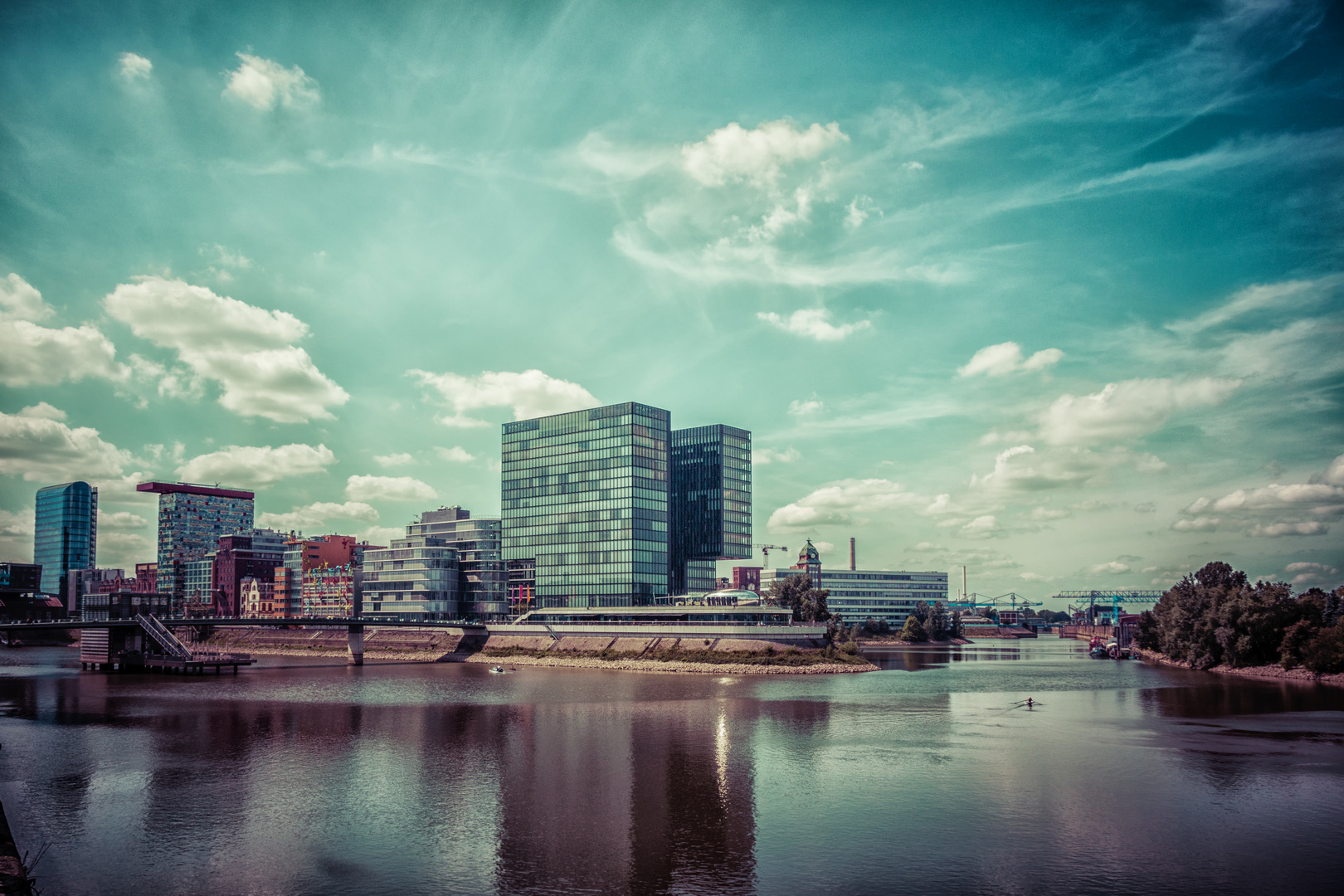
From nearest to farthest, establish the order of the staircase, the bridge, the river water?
the river water, the bridge, the staircase

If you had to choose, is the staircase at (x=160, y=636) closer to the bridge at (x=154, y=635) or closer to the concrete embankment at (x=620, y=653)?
the bridge at (x=154, y=635)

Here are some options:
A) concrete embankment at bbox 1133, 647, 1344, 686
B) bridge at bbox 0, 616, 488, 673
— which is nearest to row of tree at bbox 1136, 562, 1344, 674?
concrete embankment at bbox 1133, 647, 1344, 686

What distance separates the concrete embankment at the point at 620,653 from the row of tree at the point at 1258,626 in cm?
5435

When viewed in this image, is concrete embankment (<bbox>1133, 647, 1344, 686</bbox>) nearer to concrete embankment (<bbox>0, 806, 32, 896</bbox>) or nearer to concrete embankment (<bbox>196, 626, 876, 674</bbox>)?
concrete embankment (<bbox>196, 626, 876, 674</bbox>)

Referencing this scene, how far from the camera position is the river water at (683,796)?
1556 inches

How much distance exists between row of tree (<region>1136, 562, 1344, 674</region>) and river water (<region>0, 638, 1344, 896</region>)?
78.1ft

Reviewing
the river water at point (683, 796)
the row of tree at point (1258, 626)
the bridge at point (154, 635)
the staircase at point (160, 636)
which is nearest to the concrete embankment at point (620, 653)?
the bridge at point (154, 635)

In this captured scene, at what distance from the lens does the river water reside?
39531 mm

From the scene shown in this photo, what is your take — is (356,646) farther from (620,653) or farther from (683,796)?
(683,796)

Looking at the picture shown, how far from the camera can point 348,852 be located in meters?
42.7

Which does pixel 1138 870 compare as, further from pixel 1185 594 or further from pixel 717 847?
pixel 1185 594

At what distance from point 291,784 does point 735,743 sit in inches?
1280

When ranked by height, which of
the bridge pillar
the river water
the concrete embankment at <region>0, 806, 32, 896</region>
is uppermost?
the concrete embankment at <region>0, 806, 32, 896</region>

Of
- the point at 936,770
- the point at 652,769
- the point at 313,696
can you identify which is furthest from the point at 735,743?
the point at 313,696
